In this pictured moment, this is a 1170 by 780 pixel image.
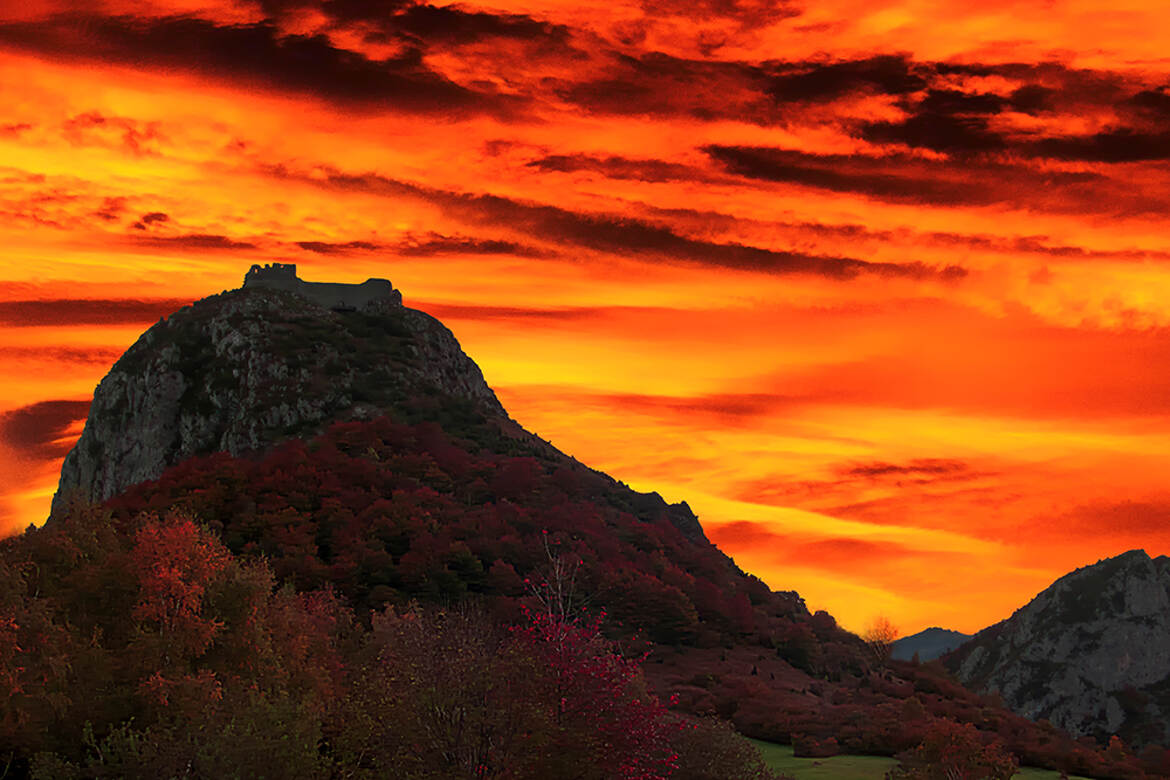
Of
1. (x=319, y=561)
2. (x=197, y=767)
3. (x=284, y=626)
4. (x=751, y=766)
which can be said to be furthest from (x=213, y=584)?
(x=319, y=561)

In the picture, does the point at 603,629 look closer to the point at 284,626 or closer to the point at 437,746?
the point at 284,626

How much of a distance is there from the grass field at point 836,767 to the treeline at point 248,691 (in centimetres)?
3167

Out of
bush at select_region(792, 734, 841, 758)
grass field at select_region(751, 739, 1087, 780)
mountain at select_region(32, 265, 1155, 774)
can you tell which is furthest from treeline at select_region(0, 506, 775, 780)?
mountain at select_region(32, 265, 1155, 774)

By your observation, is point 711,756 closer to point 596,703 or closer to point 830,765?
point 596,703

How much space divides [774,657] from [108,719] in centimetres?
13254

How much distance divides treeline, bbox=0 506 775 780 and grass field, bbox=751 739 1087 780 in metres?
31.7

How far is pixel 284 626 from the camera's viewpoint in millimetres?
67438

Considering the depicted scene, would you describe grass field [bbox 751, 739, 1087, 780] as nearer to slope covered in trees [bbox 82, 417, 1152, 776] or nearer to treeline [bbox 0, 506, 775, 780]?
slope covered in trees [bbox 82, 417, 1152, 776]

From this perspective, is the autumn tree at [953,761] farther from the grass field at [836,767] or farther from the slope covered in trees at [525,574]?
the slope covered in trees at [525,574]

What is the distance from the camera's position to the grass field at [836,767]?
98.5m

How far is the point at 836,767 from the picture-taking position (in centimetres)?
10412

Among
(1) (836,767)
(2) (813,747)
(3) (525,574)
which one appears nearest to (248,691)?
(1) (836,767)

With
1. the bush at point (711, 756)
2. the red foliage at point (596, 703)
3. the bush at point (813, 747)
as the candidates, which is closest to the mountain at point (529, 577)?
the bush at point (813, 747)

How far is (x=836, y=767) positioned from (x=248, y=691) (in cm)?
6378
